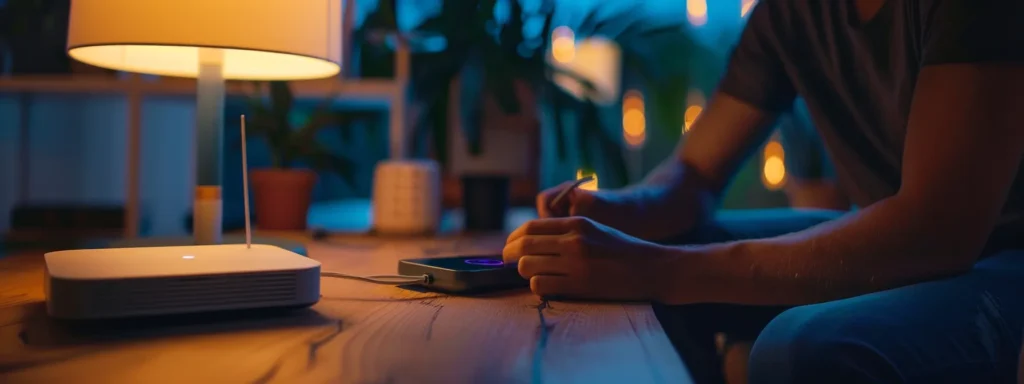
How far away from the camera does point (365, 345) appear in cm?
51

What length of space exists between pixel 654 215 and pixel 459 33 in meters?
0.65

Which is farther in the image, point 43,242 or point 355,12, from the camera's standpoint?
point 355,12

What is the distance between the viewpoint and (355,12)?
157cm

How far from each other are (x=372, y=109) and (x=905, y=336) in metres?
1.29

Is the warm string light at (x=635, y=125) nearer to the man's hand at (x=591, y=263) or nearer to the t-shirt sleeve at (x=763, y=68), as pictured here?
the t-shirt sleeve at (x=763, y=68)

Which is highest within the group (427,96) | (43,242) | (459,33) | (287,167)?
(459,33)

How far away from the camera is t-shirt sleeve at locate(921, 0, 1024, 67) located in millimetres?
720

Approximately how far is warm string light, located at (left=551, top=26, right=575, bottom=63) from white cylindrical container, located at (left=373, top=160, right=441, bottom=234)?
1.76 feet

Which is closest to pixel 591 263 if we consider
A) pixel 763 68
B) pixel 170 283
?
pixel 170 283

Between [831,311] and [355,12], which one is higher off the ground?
[355,12]

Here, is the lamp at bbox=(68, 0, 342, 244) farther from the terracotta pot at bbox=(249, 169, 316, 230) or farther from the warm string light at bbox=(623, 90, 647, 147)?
the warm string light at bbox=(623, 90, 647, 147)

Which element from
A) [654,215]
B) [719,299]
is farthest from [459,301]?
[654,215]

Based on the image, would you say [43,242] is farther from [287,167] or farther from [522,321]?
[522,321]

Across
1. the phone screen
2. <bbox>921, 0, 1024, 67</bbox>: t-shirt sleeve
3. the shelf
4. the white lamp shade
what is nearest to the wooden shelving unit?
the shelf
